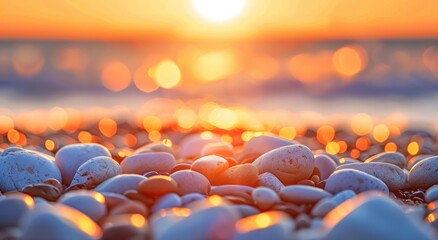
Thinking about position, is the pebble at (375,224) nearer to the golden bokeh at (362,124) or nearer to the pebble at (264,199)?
the pebble at (264,199)

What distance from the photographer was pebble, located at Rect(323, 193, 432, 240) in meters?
1.82

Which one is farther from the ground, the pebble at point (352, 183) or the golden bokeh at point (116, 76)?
the pebble at point (352, 183)

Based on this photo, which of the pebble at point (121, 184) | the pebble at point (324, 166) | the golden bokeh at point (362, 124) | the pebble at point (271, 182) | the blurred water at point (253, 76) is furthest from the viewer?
the blurred water at point (253, 76)

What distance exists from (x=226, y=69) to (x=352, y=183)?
55.1ft

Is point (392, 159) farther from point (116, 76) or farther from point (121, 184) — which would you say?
point (116, 76)

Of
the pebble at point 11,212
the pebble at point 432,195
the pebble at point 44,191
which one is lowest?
the pebble at point 44,191

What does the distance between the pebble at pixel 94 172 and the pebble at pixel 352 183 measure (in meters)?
0.97

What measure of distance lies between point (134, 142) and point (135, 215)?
391cm

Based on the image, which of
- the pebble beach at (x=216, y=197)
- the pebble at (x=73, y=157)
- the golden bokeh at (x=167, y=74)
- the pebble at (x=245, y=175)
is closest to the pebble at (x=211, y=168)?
the pebble beach at (x=216, y=197)

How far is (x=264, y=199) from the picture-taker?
2.44 meters

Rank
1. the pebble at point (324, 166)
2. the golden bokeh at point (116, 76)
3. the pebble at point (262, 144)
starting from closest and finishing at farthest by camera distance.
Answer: the pebble at point (324, 166), the pebble at point (262, 144), the golden bokeh at point (116, 76)

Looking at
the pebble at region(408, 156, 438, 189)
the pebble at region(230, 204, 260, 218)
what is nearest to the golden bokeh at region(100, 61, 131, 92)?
the pebble at region(408, 156, 438, 189)

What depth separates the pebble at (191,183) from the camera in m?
2.69

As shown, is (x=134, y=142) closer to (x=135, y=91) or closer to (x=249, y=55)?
(x=135, y=91)
